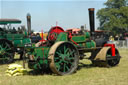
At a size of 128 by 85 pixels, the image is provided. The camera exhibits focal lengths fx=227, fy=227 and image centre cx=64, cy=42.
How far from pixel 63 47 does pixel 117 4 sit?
39.2m

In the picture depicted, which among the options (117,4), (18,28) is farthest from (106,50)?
(117,4)

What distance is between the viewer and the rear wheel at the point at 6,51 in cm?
1090

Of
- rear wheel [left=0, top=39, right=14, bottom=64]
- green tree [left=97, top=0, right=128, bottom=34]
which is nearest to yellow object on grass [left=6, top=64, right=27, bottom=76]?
rear wheel [left=0, top=39, right=14, bottom=64]

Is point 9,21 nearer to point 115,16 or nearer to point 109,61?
point 109,61

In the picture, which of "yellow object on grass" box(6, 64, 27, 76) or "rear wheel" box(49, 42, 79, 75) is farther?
"yellow object on grass" box(6, 64, 27, 76)

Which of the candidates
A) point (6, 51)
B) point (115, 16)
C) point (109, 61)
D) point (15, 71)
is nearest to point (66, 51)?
point (15, 71)

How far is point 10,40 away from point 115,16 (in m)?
32.1

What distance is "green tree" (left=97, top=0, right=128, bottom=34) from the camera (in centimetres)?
3689

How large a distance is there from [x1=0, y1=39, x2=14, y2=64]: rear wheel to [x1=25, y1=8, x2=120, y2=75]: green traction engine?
353cm

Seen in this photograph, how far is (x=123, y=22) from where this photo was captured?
3712 cm

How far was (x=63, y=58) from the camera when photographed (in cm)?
712

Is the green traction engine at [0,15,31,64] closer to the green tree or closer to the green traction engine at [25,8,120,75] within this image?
the green traction engine at [25,8,120,75]

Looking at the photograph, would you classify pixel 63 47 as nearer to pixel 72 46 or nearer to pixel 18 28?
pixel 72 46

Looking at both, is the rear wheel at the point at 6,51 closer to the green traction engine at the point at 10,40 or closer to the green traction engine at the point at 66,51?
the green traction engine at the point at 10,40
